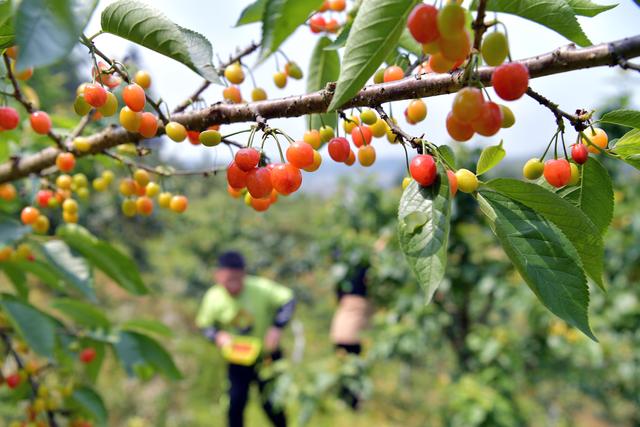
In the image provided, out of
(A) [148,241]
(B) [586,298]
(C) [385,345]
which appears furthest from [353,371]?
(A) [148,241]

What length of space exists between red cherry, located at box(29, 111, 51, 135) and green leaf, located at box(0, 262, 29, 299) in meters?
0.57

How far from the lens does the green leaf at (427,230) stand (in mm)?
573

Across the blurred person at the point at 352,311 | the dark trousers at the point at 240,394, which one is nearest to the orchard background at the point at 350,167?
the blurred person at the point at 352,311

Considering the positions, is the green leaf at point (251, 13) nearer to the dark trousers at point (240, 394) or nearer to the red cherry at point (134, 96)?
the red cherry at point (134, 96)

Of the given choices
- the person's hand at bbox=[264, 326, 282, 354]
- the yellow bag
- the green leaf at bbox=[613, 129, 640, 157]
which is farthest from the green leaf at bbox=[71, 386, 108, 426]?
the person's hand at bbox=[264, 326, 282, 354]

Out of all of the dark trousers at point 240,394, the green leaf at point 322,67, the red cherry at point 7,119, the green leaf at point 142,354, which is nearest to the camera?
the red cherry at point 7,119

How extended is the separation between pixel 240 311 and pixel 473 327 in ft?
8.73

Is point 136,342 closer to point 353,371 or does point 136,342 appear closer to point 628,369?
point 353,371

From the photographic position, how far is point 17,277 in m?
1.43

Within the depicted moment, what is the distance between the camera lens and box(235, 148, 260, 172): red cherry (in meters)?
0.73

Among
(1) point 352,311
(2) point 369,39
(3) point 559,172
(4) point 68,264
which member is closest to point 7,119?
(4) point 68,264

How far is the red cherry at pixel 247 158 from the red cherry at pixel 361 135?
24 centimetres

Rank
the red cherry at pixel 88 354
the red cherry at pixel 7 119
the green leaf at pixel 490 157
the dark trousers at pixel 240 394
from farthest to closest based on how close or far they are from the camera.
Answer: the dark trousers at pixel 240 394 → the red cherry at pixel 88 354 → the red cherry at pixel 7 119 → the green leaf at pixel 490 157

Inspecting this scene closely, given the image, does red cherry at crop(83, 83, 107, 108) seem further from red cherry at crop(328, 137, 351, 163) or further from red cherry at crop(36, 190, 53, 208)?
red cherry at crop(36, 190, 53, 208)
